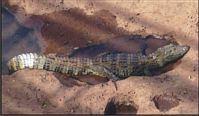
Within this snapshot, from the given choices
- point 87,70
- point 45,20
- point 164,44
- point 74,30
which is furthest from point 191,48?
point 45,20

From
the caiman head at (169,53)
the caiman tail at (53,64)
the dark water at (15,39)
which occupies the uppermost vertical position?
the dark water at (15,39)

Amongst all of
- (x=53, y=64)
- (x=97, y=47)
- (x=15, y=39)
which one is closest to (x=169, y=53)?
(x=97, y=47)

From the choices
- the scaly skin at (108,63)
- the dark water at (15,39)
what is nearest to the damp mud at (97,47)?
the dark water at (15,39)

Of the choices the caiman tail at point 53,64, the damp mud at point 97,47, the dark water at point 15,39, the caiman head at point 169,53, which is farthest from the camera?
the dark water at point 15,39

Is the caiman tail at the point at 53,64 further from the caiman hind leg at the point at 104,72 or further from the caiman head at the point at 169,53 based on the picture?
the caiman head at the point at 169,53

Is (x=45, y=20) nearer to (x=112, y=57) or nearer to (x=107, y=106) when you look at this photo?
(x=112, y=57)

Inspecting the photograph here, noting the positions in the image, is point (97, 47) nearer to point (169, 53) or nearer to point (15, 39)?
point (169, 53)

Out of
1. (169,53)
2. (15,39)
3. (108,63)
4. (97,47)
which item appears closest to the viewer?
(169,53)
